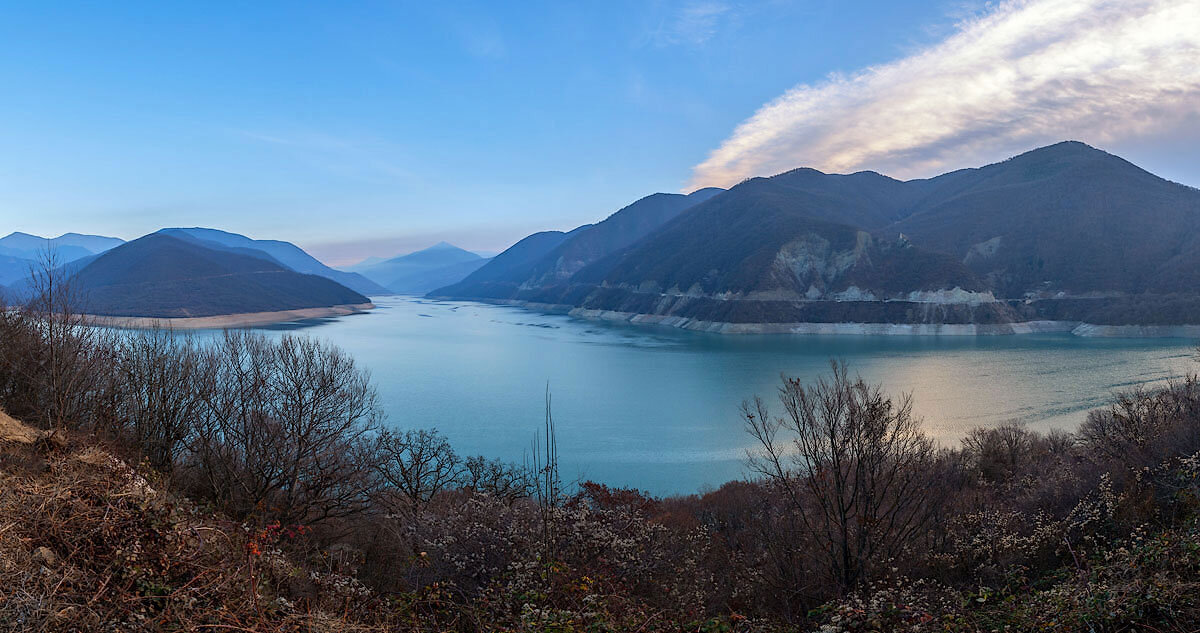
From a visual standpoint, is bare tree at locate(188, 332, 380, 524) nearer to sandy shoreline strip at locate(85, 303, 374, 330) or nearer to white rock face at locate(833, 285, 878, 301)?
sandy shoreline strip at locate(85, 303, 374, 330)

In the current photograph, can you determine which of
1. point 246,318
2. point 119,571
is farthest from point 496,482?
point 246,318

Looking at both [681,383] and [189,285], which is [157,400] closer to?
[681,383]

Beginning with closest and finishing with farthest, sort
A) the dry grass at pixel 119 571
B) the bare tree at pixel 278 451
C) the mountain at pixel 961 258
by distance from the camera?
1. the dry grass at pixel 119 571
2. the bare tree at pixel 278 451
3. the mountain at pixel 961 258

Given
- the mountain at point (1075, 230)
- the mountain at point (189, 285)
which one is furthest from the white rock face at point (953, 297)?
the mountain at point (189, 285)

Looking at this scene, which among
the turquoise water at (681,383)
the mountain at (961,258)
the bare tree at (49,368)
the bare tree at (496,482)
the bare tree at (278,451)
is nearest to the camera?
the bare tree at (49,368)

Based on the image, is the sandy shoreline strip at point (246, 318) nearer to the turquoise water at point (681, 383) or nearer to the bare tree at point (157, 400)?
the turquoise water at point (681, 383)

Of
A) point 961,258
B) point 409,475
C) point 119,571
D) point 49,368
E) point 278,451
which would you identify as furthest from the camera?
point 961,258

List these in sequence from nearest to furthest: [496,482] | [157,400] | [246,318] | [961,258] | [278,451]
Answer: [278,451], [157,400], [496,482], [246,318], [961,258]

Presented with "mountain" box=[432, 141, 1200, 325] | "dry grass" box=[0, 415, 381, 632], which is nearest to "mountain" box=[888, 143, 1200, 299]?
"mountain" box=[432, 141, 1200, 325]

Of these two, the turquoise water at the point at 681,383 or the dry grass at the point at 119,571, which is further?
the turquoise water at the point at 681,383
